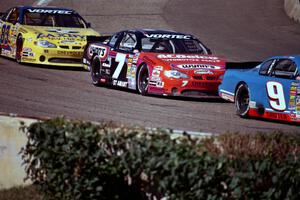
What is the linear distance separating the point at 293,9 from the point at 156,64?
15.4 metres

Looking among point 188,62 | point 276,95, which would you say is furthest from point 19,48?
point 276,95

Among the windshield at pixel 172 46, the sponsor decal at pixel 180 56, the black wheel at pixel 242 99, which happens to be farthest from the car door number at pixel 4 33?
the black wheel at pixel 242 99

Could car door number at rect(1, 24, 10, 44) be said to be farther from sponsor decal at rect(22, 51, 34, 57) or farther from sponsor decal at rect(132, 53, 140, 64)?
sponsor decal at rect(132, 53, 140, 64)

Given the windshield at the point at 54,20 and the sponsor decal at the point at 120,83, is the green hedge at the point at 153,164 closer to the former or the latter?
the sponsor decal at the point at 120,83

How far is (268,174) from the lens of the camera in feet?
26.0

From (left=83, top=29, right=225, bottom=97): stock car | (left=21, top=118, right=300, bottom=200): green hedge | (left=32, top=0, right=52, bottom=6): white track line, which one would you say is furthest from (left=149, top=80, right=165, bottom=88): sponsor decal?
(left=32, top=0, right=52, bottom=6): white track line

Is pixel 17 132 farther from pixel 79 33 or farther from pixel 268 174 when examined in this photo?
pixel 79 33

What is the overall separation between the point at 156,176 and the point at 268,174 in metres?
1.02

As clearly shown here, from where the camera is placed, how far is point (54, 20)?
22.8 m

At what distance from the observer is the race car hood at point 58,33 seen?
71.2 feet

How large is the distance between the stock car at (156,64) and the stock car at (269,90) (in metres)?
1.19

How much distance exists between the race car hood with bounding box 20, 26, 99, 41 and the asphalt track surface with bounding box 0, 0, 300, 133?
0.72 meters

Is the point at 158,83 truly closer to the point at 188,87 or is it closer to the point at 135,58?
the point at 188,87

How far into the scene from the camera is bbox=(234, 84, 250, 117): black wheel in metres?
15.9
